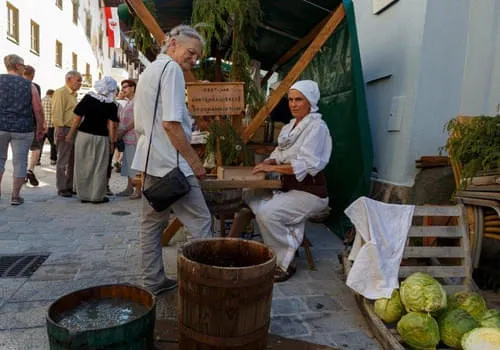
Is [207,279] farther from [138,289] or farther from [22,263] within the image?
[22,263]

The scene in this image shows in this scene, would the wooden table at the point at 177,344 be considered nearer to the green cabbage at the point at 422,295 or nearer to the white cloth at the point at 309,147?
the green cabbage at the point at 422,295

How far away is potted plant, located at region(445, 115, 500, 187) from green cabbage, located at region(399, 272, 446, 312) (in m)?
0.85

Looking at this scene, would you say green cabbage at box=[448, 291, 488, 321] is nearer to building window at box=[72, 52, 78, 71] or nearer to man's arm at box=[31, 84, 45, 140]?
man's arm at box=[31, 84, 45, 140]

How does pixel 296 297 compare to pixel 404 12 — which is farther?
pixel 404 12

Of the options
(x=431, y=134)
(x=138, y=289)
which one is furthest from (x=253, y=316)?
(x=431, y=134)

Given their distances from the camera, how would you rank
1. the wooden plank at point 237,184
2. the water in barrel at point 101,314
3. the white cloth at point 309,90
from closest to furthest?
the water in barrel at point 101,314, the wooden plank at point 237,184, the white cloth at point 309,90

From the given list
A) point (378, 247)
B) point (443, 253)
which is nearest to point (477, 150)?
point (443, 253)

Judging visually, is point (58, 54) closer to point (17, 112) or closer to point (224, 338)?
point (17, 112)

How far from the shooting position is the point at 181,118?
104 inches

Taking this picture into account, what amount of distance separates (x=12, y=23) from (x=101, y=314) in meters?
13.0

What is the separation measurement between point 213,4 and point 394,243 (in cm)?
299

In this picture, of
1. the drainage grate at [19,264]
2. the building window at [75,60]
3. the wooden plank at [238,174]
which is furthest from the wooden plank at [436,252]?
the building window at [75,60]

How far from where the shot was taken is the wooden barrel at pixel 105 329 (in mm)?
1792

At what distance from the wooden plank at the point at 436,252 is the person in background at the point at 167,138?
4.78ft
